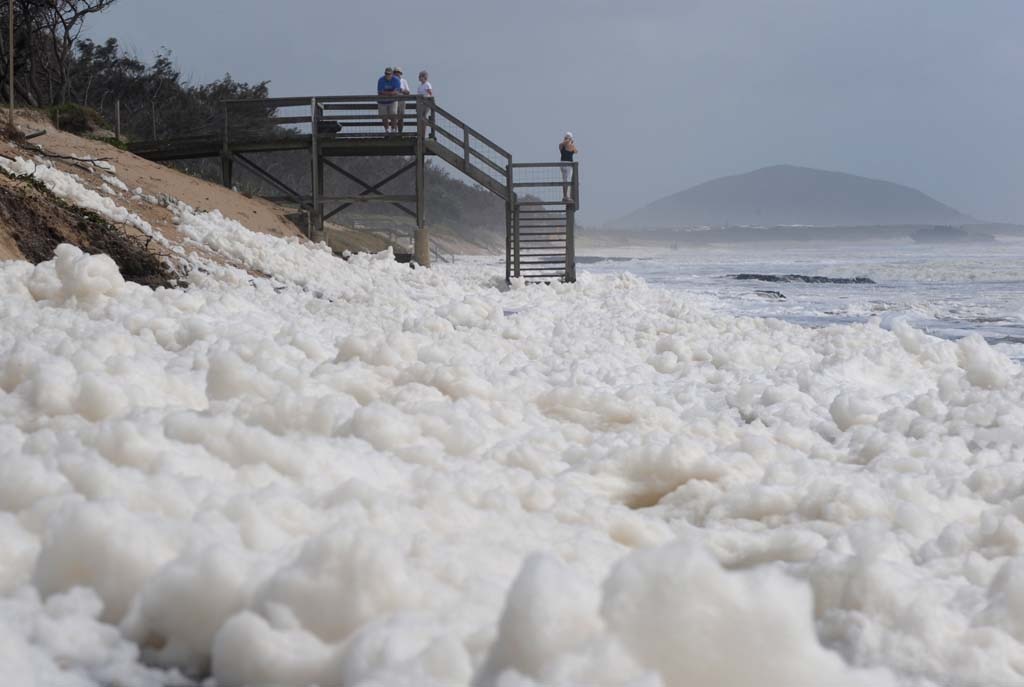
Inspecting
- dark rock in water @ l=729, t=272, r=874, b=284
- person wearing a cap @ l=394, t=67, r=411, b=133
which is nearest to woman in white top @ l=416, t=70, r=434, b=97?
person wearing a cap @ l=394, t=67, r=411, b=133

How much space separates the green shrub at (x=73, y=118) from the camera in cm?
1956

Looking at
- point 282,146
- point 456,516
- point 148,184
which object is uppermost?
point 282,146

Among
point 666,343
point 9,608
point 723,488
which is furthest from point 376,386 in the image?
point 666,343

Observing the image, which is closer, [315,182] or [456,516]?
[456,516]

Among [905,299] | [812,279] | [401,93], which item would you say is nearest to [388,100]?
[401,93]

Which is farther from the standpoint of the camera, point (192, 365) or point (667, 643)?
point (192, 365)

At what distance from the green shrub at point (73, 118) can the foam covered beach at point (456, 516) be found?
612 inches

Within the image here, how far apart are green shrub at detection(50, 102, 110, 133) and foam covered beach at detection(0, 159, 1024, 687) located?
15.6 m

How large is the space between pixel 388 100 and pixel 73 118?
673 centimetres

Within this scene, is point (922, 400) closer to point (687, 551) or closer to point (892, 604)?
point (892, 604)

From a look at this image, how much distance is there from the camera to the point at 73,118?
65.6 feet

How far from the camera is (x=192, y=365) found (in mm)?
4156

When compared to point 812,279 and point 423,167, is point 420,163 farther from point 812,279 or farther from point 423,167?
point 812,279

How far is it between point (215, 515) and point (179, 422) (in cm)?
67
